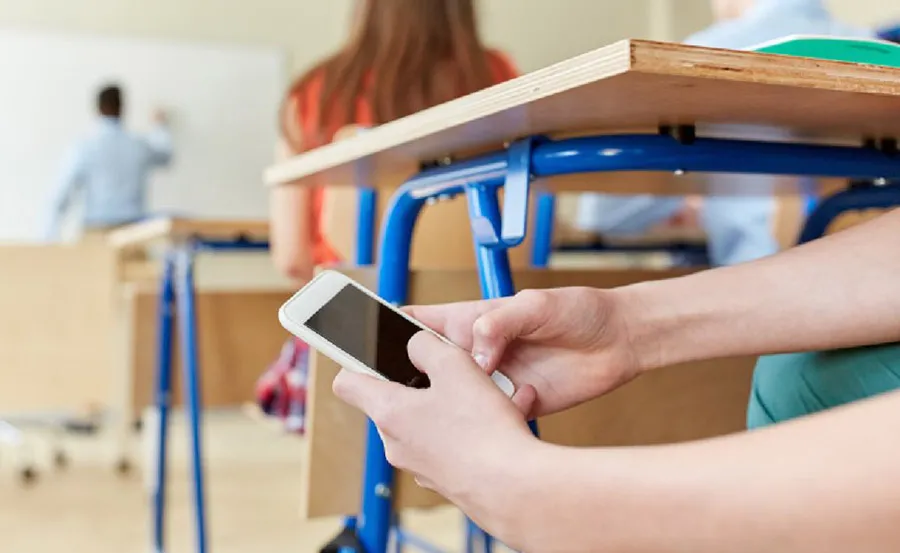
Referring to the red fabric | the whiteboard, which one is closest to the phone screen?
the red fabric

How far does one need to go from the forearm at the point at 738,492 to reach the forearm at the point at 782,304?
27 centimetres

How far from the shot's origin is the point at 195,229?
6.18 ft

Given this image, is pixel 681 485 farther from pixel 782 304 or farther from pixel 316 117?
pixel 316 117

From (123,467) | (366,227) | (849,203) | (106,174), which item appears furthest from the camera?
(106,174)

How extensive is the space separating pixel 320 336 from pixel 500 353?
0.40 feet

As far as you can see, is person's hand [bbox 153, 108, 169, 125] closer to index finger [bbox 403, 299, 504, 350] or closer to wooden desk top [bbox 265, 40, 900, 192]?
wooden desk top [bbox 265, 40, 900, 192]

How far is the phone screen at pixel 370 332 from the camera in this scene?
2.19 feet

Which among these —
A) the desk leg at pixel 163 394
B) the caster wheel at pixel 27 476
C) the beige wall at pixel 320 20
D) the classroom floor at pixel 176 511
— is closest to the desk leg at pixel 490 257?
the desk leg at pixel 163 394

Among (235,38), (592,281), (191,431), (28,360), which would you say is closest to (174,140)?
(235,38)

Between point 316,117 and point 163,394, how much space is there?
756 mm

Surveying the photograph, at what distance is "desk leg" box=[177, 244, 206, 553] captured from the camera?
1893 mm

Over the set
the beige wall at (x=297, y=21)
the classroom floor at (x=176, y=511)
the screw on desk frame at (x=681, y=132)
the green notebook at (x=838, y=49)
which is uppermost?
the beige wall at (x=297, y=21)

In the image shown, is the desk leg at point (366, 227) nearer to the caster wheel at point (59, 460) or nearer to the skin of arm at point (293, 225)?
the skin of arm at point (293, 225)

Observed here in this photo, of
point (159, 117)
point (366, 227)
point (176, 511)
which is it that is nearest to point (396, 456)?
point (366, 227)
